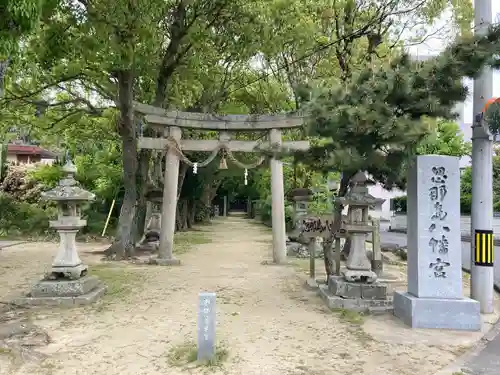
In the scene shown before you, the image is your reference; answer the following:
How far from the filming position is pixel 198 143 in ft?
44.1

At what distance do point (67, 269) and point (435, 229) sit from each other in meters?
6.25

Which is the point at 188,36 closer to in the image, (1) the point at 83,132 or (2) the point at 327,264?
(2) the point at 327,264

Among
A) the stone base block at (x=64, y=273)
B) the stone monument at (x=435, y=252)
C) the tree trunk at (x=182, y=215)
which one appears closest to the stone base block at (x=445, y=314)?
the stone monument at (x=435, y=252)

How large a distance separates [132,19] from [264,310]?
612 cm

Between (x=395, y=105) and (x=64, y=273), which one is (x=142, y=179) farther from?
(x=395, y=105)

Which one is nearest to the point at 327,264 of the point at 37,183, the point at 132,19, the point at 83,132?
the point at 132,19

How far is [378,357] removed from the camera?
522cm

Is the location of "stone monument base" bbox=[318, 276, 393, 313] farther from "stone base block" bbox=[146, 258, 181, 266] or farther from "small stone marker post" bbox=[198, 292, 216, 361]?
"stone base block" bbox=[146, 258, 181, 266]

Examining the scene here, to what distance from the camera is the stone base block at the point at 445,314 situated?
21.0 feet

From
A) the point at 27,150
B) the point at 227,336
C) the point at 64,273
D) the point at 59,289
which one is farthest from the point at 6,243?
the point at 27,150

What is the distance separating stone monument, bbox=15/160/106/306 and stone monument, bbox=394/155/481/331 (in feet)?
17.7

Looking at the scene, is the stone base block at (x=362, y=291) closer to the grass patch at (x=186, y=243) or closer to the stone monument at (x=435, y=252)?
the stone monument at (x=435, y=252)

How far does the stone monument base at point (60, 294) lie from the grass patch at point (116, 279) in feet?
0.95

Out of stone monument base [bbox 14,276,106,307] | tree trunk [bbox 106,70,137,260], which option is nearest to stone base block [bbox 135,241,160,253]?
tree trunk [bbox 106,70,137,260]
